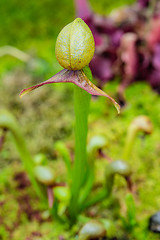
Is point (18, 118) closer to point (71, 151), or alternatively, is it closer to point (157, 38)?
point (71, 151)

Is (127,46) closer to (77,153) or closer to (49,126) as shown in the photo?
(49,126)

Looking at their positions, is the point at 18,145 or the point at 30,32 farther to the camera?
the point at 30,32

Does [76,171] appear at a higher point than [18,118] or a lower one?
higher

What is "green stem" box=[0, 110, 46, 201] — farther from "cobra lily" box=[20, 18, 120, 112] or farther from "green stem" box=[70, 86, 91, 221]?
"cobra lily" box=[20, 18, 120, 112]

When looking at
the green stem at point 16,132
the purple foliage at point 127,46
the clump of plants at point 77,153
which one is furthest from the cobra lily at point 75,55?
the purple foliage at point 127,46

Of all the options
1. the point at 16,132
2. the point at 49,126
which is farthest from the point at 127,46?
the point at 16,132

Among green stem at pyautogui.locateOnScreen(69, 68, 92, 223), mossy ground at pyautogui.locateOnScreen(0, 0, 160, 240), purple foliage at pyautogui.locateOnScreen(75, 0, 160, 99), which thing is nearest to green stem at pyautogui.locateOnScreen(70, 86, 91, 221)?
green stem at pyautogui.locateOnScreen(69, 68, 92, 223)

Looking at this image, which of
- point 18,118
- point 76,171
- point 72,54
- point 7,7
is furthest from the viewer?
point 7,7

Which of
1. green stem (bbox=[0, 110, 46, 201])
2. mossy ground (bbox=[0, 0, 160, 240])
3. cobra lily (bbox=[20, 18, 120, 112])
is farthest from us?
mossy ground (bbox=[0, 0, 160, 240])

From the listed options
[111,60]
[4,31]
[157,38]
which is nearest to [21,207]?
[111,60]

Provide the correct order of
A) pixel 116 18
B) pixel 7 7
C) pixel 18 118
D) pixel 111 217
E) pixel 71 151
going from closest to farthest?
pixel 111 217 → pixel 71 151 → pixel 18 118 → pixel 116 18 → pixel 7 7

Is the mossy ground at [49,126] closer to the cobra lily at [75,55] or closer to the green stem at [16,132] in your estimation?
the green stem at [16,132]
